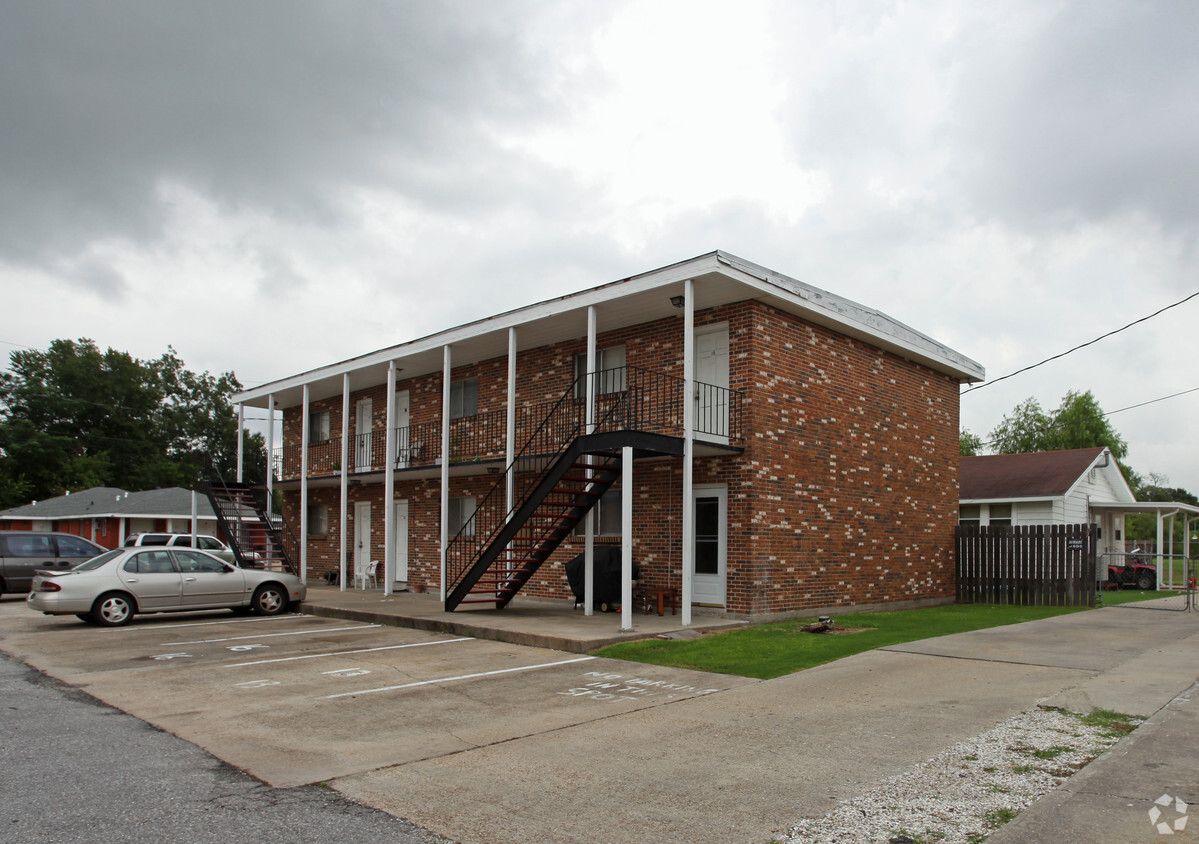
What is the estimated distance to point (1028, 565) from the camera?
18406 millimetres

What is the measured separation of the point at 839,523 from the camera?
15695 millimetres

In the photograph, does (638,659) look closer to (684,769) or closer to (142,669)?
(684,769)

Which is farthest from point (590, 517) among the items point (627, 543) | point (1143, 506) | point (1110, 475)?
point (1110, 475)

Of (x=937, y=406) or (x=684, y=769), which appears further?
(x=937, y=406)

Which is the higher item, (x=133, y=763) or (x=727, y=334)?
(x=727, y=334)

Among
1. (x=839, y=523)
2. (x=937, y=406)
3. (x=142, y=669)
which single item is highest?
(x=937, y=406)

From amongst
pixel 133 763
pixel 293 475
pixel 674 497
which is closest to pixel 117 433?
pixel 293 475

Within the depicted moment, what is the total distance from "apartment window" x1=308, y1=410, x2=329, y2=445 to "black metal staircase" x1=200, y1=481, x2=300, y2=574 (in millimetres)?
2949

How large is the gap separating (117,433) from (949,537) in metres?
61.1

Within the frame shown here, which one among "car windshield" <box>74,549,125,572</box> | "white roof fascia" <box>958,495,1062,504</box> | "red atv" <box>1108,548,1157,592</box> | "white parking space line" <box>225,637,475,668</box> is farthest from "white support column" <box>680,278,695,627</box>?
"red atv" <box>1108,548,1157,592</box>

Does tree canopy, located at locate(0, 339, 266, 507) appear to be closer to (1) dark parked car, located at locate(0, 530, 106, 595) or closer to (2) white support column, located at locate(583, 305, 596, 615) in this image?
(1) dark parked car, located at locate(0, 530, 106, 595)

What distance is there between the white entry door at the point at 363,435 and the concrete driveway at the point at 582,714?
10.1 metres

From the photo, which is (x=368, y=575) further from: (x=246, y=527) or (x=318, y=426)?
(x=318, y=426)

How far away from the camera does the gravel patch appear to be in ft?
15.1
